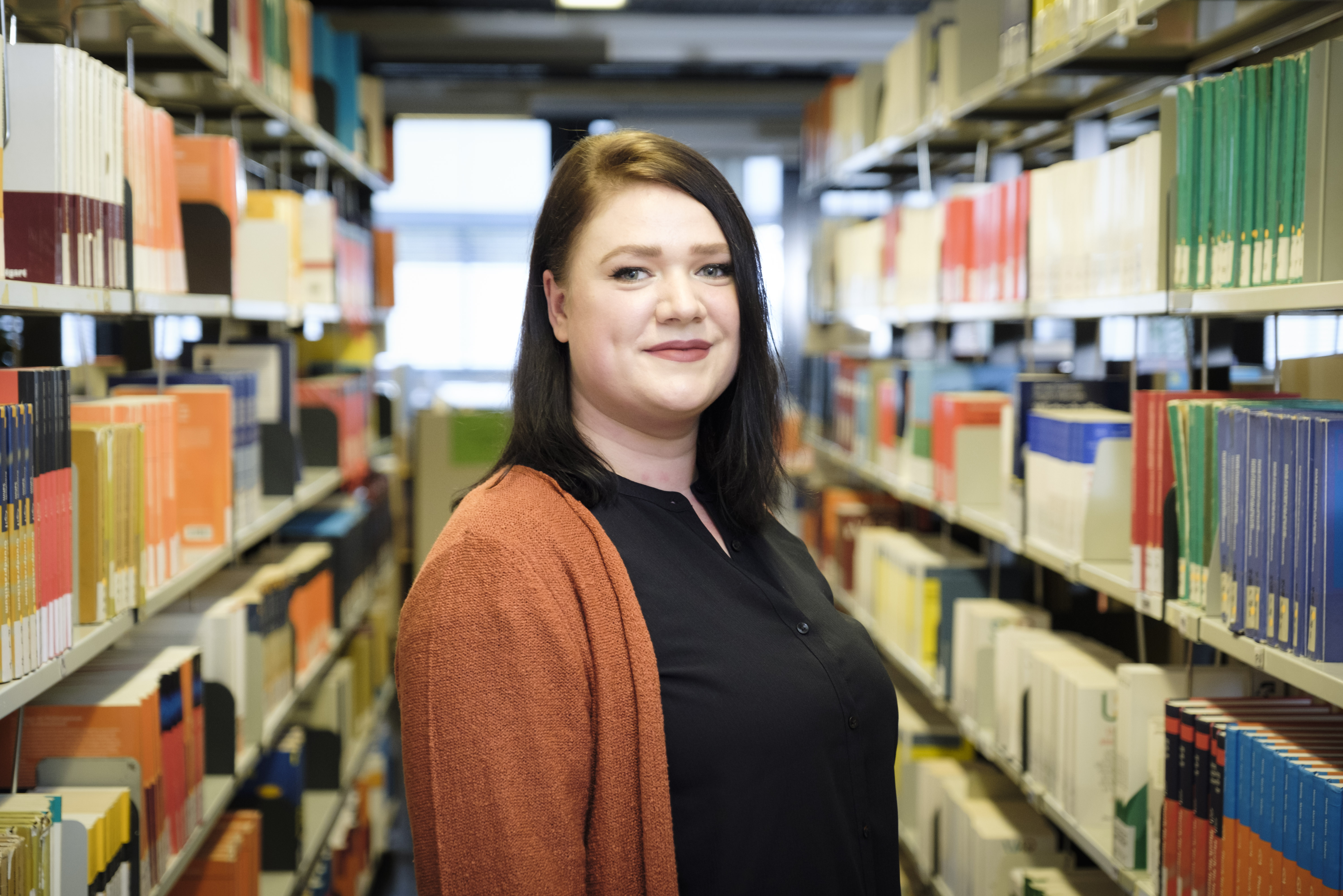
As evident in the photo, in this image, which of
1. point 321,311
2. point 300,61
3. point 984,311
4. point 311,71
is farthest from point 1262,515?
point 311,71

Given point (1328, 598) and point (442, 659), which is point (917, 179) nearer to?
point (1328, 598)

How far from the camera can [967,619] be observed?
298 cm

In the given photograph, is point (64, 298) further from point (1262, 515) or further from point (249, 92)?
point (1262, 515)

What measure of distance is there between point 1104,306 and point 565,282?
3.84 ft

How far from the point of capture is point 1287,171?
157cm

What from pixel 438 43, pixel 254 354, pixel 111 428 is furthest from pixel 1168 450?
pixel 438 43

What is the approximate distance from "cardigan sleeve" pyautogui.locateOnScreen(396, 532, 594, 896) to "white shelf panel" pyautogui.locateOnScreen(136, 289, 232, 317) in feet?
3.30

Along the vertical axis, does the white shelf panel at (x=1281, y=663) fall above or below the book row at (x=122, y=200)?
below

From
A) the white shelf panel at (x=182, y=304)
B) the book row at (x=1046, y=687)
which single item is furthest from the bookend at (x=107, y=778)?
the book row at (x=1046, y=687)

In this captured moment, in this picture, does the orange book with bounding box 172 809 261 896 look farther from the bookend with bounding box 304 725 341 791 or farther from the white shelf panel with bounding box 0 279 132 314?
the white shelf panel with bounding box 0 279 132 314

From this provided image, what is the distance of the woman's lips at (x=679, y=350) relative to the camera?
4.76 ft

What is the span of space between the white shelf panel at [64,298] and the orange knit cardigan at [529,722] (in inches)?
25.3

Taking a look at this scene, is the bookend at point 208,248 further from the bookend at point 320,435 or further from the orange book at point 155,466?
the bookend at point 320,435

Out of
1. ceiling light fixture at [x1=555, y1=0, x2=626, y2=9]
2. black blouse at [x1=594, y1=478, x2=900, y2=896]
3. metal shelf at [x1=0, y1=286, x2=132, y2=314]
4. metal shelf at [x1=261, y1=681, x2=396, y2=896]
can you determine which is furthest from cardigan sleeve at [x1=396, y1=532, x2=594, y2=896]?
ceiling light fixture at [x1=555, y1=0, x2=626, y2=9]
